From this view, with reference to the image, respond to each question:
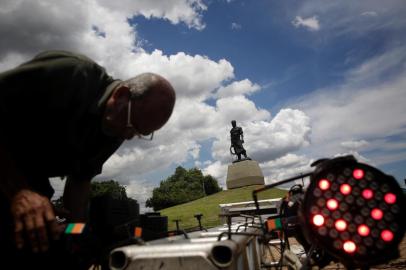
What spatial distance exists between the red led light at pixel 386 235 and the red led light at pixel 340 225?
0.49 ft

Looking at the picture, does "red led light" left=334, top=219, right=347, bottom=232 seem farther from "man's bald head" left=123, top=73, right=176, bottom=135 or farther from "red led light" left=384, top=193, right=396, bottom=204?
"man's bald head" left=123, top=73, right=176, bottom=135

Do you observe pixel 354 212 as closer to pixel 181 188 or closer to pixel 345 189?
pixel 345 189

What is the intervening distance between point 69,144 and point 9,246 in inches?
26.9

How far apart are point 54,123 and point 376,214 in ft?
6.08

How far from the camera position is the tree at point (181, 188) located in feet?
238

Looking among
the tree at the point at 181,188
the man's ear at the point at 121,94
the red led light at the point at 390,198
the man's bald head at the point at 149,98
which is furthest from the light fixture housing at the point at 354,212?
the tree at the point at 181,188

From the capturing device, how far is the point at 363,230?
4.04ft

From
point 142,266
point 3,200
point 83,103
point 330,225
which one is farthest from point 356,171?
point 3,200

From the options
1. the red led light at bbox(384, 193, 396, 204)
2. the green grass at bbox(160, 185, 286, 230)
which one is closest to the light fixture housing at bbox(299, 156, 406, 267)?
the red led light at bbox(384, 193, 396, 204)

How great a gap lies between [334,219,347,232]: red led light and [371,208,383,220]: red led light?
0.12 m

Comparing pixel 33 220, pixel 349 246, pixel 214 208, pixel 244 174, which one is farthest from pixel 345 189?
pixel 244 174

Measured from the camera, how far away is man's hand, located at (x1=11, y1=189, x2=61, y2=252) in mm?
1369

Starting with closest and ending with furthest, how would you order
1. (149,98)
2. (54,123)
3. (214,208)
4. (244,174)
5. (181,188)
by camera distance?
(54,123), (149,98), (214,208), (244,174), (181,188)

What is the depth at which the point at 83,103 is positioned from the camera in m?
1.92
